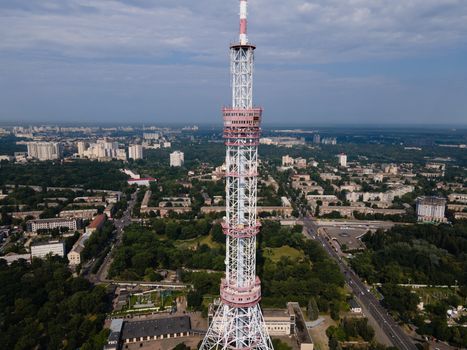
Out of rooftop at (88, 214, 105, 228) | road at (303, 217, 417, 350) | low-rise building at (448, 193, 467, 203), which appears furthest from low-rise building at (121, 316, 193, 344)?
low-rise building at (448, 193, 467, 203)

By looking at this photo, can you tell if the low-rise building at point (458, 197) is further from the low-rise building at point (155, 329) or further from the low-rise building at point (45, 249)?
the low-rise building at point (45, 249)

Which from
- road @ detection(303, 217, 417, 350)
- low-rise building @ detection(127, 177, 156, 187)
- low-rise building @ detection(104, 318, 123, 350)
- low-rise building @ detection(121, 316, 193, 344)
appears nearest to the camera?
low-rise building @ detection(104, 318, 123, 350)

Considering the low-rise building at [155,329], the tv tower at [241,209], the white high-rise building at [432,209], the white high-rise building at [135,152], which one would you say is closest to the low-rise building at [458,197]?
the white high-rise building at [432,209]

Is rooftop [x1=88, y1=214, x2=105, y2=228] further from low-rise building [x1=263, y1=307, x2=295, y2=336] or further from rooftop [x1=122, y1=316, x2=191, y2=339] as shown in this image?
low-rise building [x1=263, y1=307, x2=295, y2=336]

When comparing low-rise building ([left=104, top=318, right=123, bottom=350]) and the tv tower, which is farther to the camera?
low-rise building ([left=104, top=318, right=123, bottom=350])

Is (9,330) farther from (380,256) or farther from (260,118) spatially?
(380,256)

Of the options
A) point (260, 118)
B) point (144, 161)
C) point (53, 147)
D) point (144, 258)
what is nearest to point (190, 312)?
point (144, 258)
